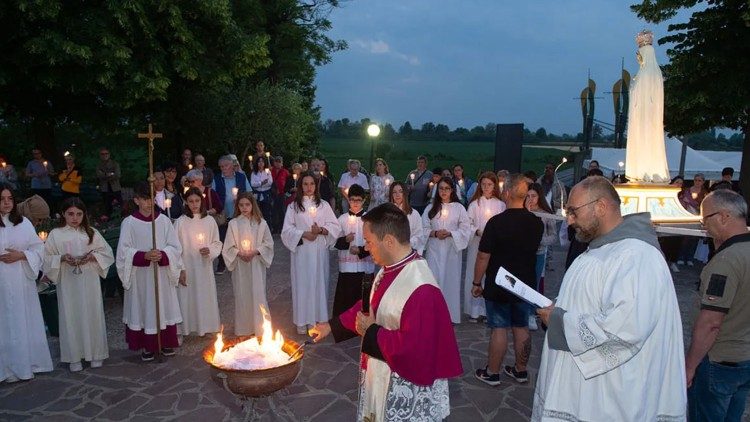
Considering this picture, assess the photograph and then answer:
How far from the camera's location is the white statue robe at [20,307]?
20.7ft

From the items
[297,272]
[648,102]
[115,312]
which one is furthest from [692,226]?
[115,312]

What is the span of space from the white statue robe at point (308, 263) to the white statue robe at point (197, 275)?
1.07 m

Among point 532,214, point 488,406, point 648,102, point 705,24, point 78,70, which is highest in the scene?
point 705,24

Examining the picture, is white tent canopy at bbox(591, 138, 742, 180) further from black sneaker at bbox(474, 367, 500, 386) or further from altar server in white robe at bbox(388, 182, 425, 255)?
black sneaker at bbox(474, 367, 500, 386)

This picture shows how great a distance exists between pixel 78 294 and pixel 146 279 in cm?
77

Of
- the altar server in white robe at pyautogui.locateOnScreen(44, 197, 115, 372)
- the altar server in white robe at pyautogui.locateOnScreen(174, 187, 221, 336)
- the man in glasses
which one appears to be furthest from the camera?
the altar server in white robe at pyautogui.locateOnScreen(174, 187, 221, 336)

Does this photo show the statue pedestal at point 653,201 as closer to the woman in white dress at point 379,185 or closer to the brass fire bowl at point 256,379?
the brass fire bowl at point 256,379

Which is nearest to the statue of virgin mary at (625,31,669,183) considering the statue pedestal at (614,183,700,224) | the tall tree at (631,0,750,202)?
the statue pedestal at (614,183,700,224)

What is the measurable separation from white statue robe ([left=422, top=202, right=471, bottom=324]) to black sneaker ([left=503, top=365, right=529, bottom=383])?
206 cm

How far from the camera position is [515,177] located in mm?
6180

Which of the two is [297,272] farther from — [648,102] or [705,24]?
[705,24]

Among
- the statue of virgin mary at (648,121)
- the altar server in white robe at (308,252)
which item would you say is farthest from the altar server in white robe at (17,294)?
the statue of virgin mary at (648,121)

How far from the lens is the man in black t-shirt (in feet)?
19.9

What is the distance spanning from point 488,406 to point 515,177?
8.19 ft
